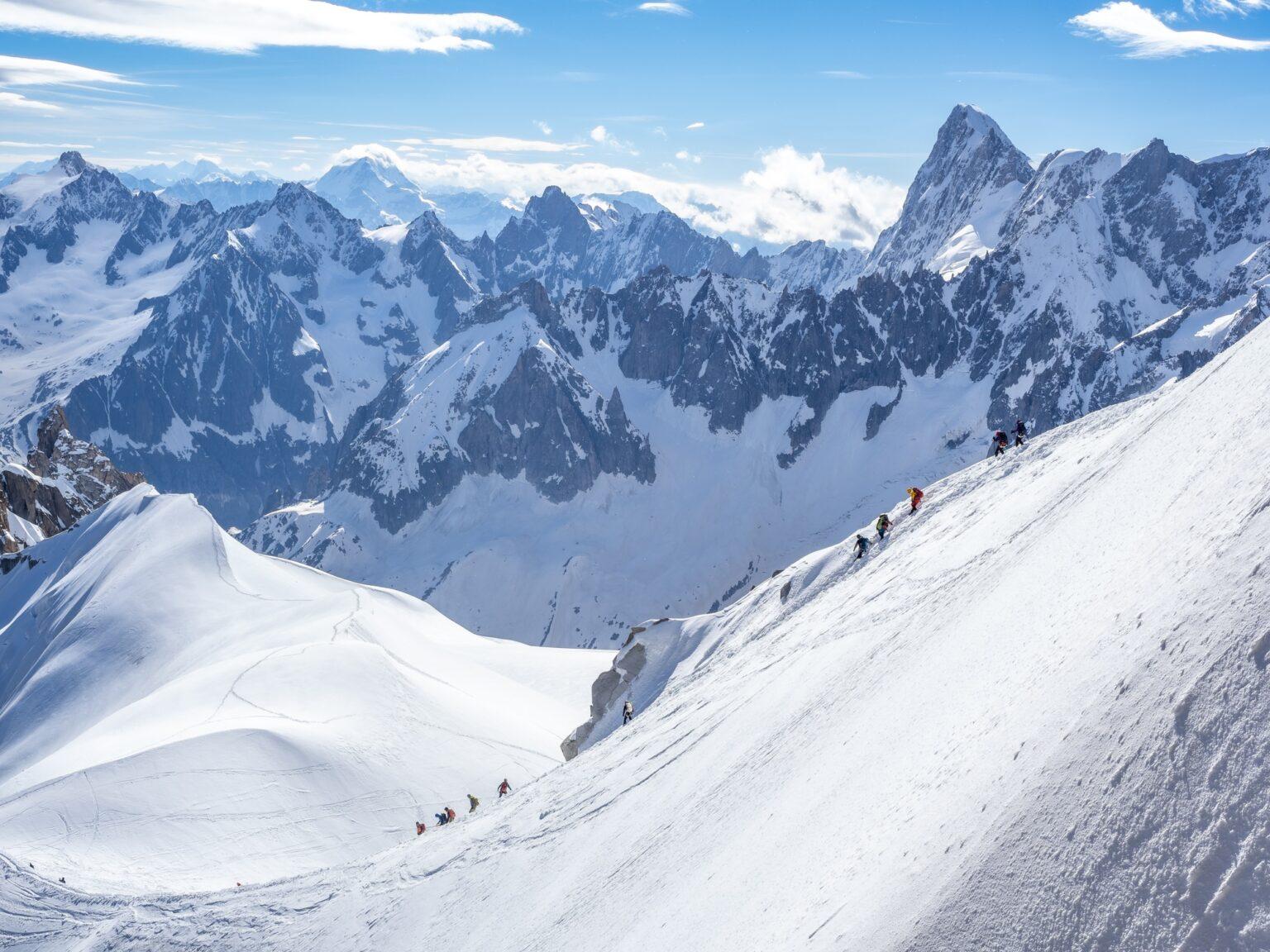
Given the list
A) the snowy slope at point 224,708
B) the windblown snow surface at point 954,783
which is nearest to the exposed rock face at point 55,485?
the snowy slope at point 224,708

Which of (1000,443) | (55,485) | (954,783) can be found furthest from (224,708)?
(55,485)

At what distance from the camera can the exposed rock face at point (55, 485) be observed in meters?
108

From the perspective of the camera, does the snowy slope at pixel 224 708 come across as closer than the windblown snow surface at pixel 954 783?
No

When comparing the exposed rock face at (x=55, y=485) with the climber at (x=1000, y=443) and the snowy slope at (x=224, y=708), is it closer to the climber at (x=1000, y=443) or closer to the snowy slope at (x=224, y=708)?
the snowy slope at (x=224, y=708)

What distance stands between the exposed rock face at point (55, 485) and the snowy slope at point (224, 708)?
2246cm

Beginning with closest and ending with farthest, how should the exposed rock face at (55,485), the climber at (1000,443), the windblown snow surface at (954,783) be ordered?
the windblown snow surface at (954,783)
the climber at (1000,443)
the exposed rock face at (55,485)

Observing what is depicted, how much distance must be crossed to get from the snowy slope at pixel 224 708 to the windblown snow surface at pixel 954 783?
230 inches

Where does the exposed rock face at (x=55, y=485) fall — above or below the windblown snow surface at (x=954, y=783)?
below

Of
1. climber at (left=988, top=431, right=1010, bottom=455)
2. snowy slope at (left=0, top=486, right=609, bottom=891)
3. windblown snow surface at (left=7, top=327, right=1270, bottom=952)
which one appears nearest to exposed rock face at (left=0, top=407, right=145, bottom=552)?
snowy slope at (left=0, top=486, right=609, bottom=891)

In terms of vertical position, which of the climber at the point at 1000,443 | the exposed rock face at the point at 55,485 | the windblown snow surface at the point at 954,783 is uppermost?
the climber at the point at 1000,443

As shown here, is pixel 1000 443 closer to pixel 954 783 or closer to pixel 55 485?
pixel 954 783

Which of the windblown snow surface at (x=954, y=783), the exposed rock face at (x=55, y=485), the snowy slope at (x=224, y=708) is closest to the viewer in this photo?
the windblown snow surface at (x=954, y=783)

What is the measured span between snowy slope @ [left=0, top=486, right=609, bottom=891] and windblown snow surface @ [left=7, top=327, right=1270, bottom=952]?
5.84 meters

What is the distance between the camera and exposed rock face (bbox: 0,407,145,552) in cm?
10838
